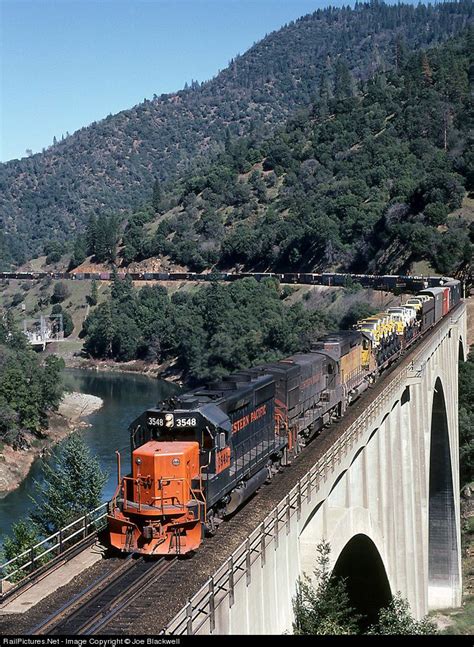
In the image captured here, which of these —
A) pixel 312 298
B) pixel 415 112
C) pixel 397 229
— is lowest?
pixel 312 298

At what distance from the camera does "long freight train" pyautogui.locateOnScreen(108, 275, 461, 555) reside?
64.8 feet

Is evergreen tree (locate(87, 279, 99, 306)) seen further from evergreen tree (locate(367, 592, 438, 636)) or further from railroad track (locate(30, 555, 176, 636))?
railroad track (locate(30, 555, 176, 636))

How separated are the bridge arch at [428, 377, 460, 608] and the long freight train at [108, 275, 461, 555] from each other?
666 inches

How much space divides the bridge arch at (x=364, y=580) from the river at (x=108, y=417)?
1889 centimetres

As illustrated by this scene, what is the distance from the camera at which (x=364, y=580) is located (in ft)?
103

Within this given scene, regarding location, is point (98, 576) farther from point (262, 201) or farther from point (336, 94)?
point (336, 94)

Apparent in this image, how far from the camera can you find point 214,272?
14138 cm

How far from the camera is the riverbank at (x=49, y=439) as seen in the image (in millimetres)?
62750

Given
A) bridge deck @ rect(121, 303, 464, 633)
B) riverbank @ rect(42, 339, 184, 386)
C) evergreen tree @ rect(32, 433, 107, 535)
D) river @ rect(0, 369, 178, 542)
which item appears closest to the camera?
bridge deck @ rect(121, 303, 464, 633)

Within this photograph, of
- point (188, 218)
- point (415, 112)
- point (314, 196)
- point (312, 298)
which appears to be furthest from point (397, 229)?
point (188, 218)

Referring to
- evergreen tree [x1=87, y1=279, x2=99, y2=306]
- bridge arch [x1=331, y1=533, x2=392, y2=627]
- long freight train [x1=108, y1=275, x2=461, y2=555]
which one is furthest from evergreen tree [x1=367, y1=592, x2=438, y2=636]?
evergreen tree [x1=87, y1=279, x2=99, y2=306]

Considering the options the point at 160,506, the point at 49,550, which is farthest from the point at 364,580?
the point at 49,550

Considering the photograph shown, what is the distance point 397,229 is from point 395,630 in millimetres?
87221

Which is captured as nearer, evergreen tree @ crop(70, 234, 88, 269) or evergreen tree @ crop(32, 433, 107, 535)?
evergreen tree @ crop(32, 433, 107, 535)
